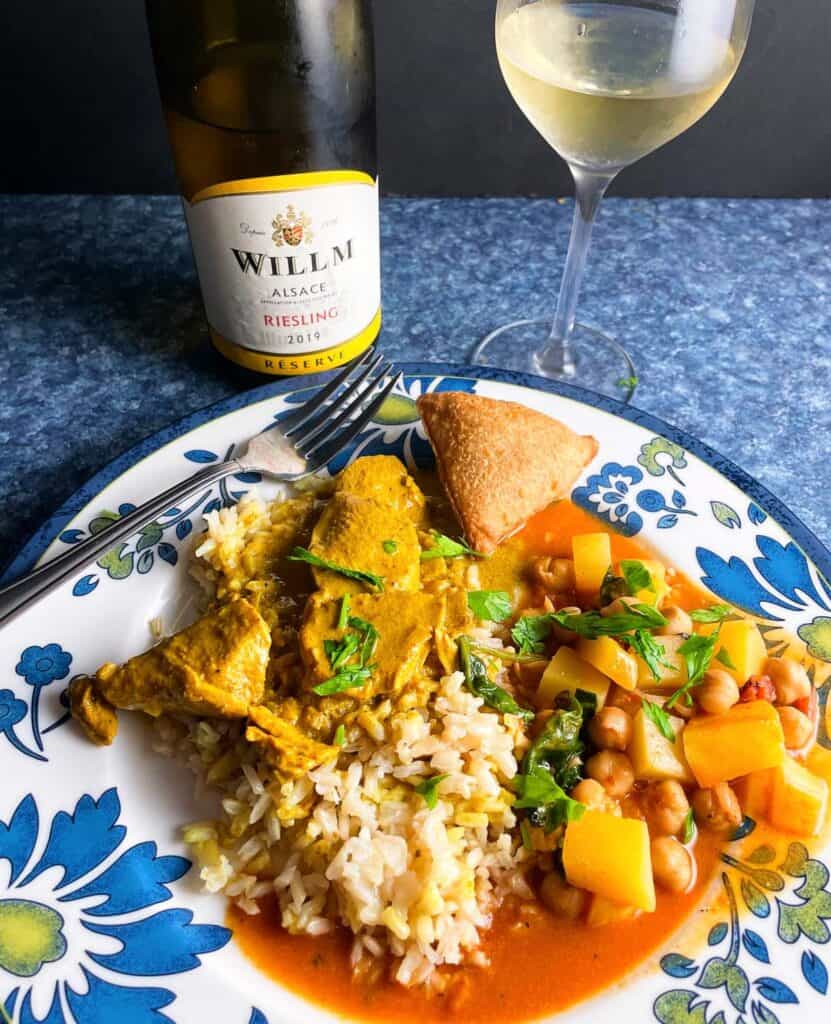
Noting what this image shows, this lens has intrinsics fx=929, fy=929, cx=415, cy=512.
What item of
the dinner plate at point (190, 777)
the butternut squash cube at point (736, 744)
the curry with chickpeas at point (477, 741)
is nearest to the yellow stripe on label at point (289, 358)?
the dinner plate at point (190, 777)

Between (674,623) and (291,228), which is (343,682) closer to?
(674,623)

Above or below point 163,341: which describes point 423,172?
above

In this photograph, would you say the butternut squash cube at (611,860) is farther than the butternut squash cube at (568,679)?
No

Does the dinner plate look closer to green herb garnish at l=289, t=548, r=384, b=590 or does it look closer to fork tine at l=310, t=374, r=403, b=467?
fork tine at l=310, t=374, r=403, b=467

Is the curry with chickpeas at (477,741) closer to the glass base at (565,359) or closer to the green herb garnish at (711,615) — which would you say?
the green herb garnish at (711,615)

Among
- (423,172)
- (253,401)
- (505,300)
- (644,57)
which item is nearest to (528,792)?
(253,401)

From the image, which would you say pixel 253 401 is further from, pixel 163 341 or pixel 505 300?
pixel 505 300

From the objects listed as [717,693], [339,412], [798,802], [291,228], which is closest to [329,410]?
[339,412]
